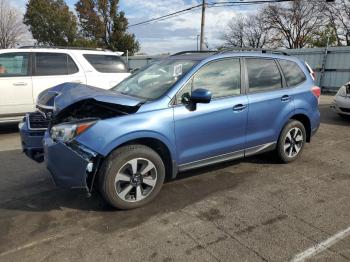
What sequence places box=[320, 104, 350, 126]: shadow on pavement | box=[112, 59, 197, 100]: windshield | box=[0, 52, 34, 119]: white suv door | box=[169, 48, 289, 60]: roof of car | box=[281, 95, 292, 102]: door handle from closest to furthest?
box=[112, 59, 197, 100]: windshield → box=[169, 48, 289, 60]: roof of car → box=[281, 95, 292, 102]: door handle → box=[0, 52, 34, 119]: white suv door → box=[320, 104, 350, 126]: shadow on pavement

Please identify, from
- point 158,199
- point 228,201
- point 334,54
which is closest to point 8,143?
point 158,199

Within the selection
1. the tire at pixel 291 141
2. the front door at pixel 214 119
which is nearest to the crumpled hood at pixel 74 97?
the front door at pixel 214 119

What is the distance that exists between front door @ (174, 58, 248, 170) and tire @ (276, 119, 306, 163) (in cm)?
82

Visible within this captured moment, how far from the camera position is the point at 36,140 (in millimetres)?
4418

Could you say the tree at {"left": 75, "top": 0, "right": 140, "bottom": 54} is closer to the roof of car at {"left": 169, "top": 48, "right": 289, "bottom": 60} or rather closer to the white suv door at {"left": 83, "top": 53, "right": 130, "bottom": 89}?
the white suv door at {"left": 83, "top": 53, "right": 130, "bottom": 89}

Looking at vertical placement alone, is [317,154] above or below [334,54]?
below

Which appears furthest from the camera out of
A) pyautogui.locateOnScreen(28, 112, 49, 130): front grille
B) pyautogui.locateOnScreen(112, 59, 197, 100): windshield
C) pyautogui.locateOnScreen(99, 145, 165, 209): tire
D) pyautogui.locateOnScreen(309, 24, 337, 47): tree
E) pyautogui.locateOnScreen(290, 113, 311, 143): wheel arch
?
pyautogui.locateOnScreen(309, 24, 337, 47): tree

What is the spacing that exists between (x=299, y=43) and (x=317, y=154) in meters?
47.8

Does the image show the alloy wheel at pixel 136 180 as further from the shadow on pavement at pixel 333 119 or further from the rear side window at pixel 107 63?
the shadow on pavement at pixel 333 119

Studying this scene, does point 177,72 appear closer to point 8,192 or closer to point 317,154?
point 8,192

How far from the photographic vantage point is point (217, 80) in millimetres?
4566

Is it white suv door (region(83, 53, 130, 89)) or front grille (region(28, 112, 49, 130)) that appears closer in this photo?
front grille (region(28, 112, 49, 130))

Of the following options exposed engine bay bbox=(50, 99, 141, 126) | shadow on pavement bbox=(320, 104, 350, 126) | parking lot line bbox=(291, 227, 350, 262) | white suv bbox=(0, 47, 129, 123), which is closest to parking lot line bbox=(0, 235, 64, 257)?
exposed engine bay bbox=(50, 99, 141, 126)

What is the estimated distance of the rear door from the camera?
4.84 m
